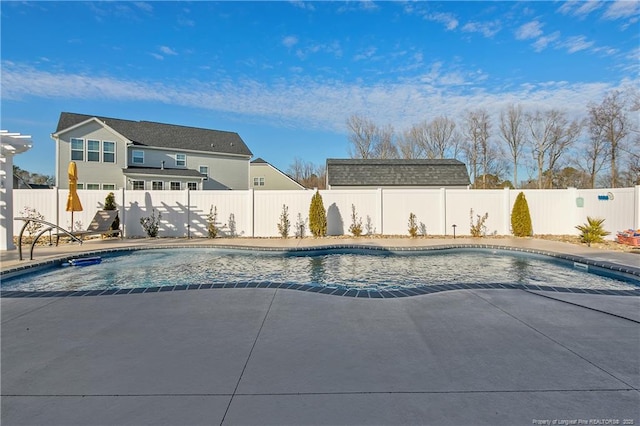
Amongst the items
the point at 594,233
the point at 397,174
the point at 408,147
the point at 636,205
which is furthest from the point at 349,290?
the point at 408,147

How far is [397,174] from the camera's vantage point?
1825 centimetres

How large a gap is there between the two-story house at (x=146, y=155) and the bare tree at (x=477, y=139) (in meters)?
21.2

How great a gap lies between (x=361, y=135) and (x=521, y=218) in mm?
24291

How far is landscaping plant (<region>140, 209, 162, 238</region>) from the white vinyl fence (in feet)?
0.48

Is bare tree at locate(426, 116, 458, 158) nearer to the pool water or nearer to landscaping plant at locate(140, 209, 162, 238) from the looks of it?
the pool water

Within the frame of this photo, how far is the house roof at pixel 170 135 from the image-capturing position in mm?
21078

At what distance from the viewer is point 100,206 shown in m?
12.5

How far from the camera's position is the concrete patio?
2018 mm

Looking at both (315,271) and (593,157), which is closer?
(315,271)

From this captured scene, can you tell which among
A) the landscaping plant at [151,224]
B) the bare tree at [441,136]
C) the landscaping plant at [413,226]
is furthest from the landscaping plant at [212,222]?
the bare tree at [441,136]

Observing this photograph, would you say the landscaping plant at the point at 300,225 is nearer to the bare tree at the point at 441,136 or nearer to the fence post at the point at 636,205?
the fence post at the point at 636,205

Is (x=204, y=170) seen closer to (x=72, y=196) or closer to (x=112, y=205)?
(x=112, y=205)

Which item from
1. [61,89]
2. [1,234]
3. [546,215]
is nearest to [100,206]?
[1,234]

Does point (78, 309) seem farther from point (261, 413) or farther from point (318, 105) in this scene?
point (318, 105)
